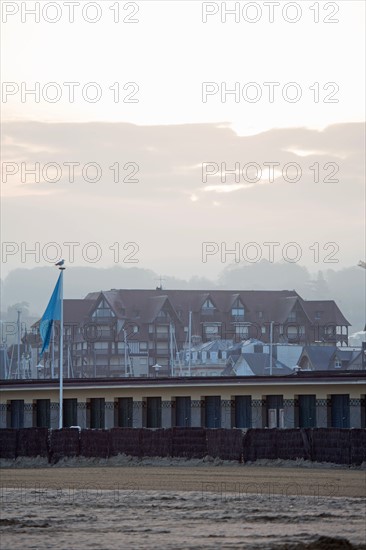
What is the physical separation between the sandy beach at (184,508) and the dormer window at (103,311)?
146 metres

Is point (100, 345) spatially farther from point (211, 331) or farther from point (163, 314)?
point (211, 331)

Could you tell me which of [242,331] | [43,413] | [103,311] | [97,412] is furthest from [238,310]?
[97,412]

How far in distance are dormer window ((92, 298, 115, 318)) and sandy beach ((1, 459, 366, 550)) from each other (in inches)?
5733

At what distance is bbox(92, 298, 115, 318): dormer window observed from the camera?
19225 centimetres

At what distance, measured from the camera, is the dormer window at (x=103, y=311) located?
192250 mm

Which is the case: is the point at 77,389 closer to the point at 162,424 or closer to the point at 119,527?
the point at 162,424

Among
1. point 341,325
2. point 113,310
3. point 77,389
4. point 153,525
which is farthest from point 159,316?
point 153,525

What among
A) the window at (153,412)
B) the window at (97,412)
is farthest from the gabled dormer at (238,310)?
the window at (153,412)

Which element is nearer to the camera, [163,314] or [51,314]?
[51,314]

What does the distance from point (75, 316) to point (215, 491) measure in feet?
518

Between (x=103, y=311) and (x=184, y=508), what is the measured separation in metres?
163

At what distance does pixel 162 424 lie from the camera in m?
60.1

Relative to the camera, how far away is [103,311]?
193000 mm

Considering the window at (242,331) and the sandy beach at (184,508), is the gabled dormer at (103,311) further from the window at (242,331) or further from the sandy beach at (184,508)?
the sandy beach at (184,508)
